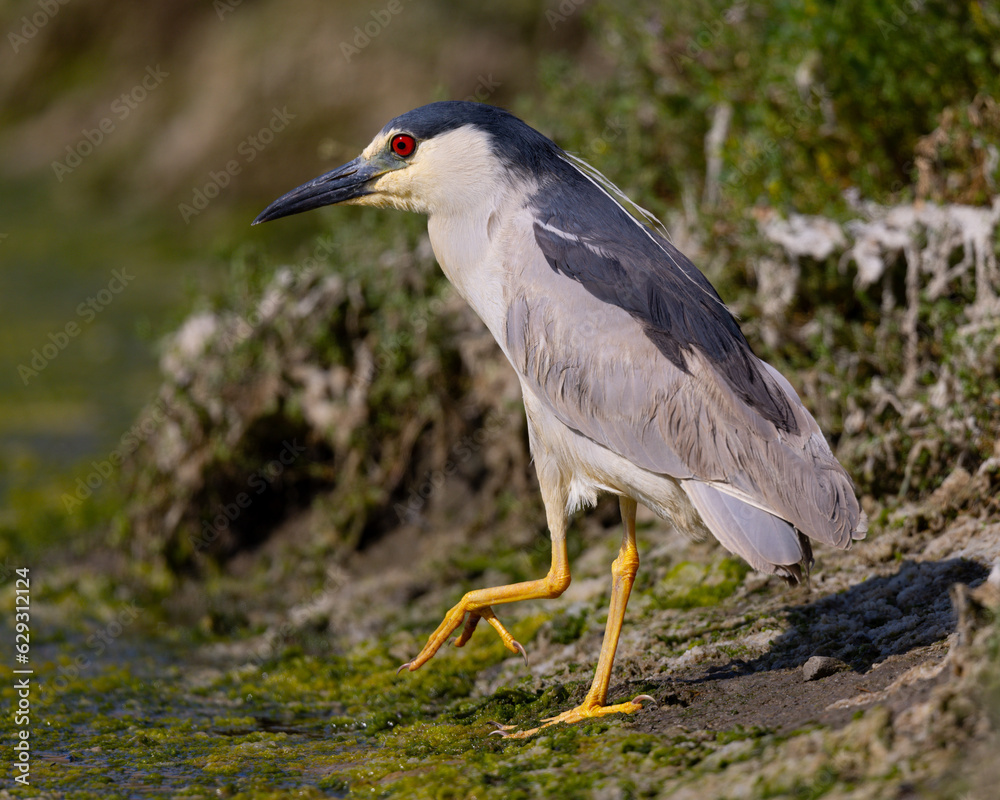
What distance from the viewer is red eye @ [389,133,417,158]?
155 inches

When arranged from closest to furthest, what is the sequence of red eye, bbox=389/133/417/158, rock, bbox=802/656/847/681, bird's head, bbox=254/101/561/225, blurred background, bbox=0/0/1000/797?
rock, bbox=802/656/847/681 < bird's head, bbox=254/101/561/225 < red eye, bbox=389/133/417/158 < blurred background, bbox=0/0/1000/797

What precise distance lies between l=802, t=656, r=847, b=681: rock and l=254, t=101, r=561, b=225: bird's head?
2013mm

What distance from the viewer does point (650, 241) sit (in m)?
3.82

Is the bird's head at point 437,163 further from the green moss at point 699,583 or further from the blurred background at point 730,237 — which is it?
the green moss at point 699,583

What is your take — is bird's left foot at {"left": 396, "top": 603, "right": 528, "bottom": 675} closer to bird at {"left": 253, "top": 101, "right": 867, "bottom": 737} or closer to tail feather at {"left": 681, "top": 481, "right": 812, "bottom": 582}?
bird at {"left": 253, "top": 101, "right": 867, "bottom": 737}

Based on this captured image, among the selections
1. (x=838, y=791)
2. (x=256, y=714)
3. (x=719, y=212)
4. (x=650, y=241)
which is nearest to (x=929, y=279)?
→ (x=719, y=212)

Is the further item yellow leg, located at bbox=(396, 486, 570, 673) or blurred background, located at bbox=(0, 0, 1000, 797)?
blurred background, located at bbox=(0, 0, 1000, 797)

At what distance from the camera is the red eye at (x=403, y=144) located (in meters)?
3.95

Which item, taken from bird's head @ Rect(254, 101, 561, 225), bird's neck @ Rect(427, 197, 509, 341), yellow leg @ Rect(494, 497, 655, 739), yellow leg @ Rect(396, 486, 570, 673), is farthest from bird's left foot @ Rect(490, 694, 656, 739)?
bird's head @ Rect(254, 101, 561, 225)

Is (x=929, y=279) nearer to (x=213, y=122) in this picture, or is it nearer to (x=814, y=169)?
(x=814, y=169)

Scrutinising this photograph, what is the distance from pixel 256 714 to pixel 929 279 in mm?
3710

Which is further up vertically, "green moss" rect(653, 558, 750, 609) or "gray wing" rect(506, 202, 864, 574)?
"gray wing" rect(506, 202, 864, 574)

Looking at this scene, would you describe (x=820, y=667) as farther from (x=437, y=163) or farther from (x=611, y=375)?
(x=437, y=163)

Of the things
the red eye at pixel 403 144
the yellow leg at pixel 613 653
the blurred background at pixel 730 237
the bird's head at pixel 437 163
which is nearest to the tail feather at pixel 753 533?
Result: the yellow leg at pixel 613 653
